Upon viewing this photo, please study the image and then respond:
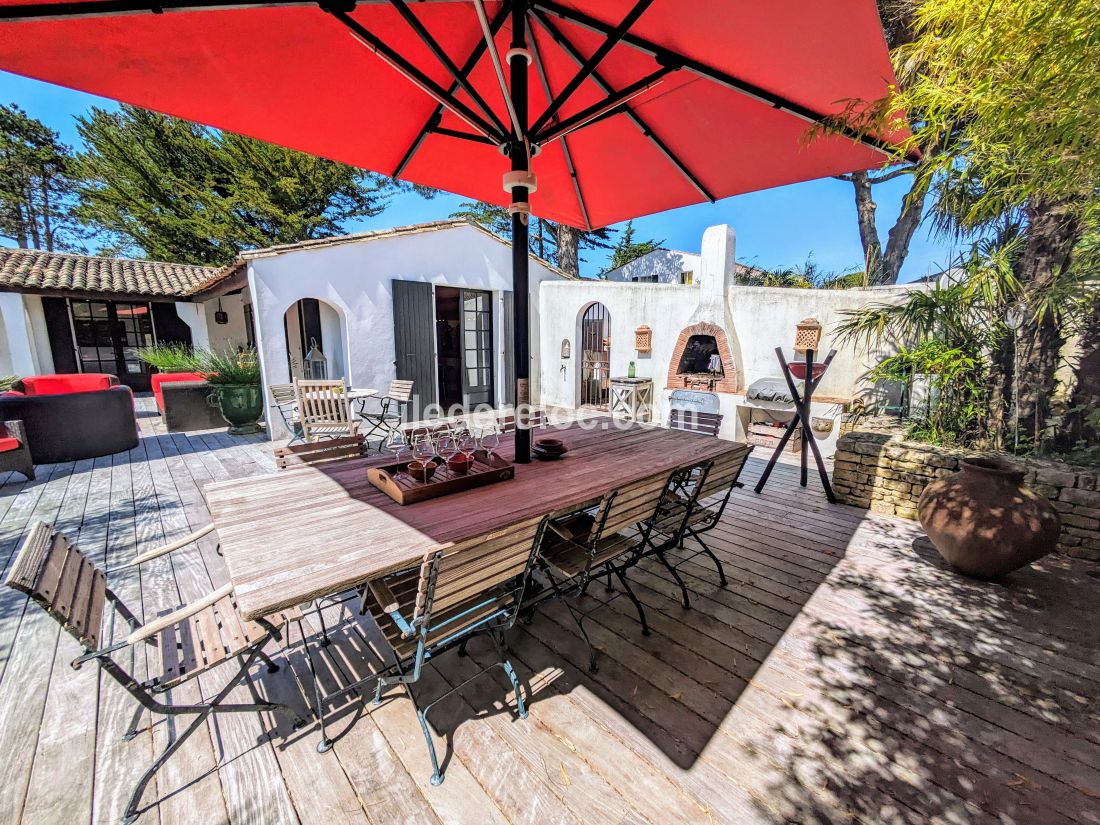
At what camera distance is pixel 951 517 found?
110 inches

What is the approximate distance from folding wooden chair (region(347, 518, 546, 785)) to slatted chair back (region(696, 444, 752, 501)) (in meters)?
1.32

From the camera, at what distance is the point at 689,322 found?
7320 mm

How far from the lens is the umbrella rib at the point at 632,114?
2096mm

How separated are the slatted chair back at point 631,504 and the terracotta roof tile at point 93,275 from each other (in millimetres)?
9005

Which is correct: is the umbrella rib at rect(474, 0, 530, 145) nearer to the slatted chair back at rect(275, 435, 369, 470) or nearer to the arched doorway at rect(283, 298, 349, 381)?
the slatted chair back at rect(275, 435, 369, 470)

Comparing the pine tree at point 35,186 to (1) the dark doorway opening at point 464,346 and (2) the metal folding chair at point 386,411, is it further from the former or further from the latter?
(2) the metal folding chair at point 386,411

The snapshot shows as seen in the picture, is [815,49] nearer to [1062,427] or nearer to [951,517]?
[951,517]

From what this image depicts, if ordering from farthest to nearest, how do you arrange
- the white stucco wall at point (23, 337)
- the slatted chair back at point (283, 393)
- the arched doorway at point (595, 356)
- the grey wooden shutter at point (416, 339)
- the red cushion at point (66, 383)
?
the arched doorway at point (595, 356), the white stucco wall at point (23, 337), the grey wooden shutter at point (416, 339), the red cushion at point (66, 383), the slatted chair back at point (283, 393)

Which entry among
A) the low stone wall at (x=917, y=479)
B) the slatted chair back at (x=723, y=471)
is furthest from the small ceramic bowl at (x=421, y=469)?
the low stone wall at (x=917, y=479)

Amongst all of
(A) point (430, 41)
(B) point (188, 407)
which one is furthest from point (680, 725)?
(B) point (188, 407)

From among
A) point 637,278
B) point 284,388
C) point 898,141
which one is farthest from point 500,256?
point 637,278

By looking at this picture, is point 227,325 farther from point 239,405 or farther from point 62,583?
point 62,583

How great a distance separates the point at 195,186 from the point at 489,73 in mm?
13876

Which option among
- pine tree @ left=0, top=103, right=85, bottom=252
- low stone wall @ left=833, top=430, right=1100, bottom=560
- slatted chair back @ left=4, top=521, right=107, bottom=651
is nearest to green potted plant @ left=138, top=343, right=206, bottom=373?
slatted chair back @ left=4, top=521, right=107, bottom=651
